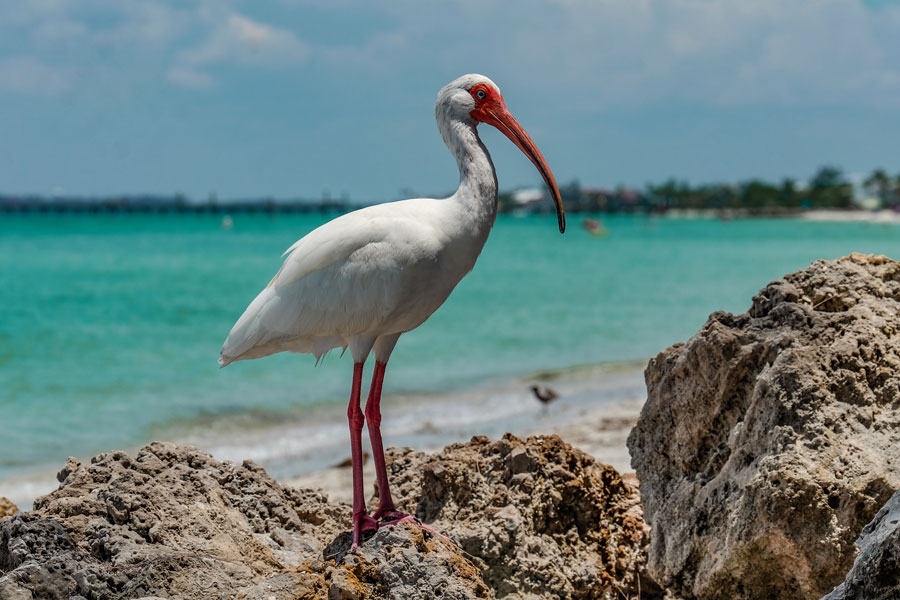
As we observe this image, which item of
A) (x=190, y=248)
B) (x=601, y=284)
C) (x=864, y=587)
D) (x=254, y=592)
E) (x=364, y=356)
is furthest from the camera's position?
(x=190, y=248)

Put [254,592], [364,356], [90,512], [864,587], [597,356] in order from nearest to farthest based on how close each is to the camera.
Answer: [864,587] → [254,592] → [90,512] → [364,356] → [597,356]

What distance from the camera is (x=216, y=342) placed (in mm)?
19000

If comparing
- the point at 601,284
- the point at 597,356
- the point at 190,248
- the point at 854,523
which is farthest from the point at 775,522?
the point at 190,248

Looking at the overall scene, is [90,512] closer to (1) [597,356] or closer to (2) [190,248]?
(1) [597,356]

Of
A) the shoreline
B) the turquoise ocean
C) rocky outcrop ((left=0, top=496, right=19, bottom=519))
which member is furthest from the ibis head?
the turquoise ocean

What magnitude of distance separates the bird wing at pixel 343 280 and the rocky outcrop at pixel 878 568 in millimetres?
2349

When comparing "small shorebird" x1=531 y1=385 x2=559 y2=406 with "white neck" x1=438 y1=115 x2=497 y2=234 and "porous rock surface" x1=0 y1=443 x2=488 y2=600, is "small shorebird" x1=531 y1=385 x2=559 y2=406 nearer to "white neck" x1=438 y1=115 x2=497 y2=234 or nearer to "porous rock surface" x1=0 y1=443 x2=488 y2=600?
"porous rock surface" x1=0 y1=443 x2=488 y2=600

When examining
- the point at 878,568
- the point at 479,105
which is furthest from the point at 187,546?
the point at 878,568

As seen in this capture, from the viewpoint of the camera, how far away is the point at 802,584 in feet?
12.5

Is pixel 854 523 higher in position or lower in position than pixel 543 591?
higher

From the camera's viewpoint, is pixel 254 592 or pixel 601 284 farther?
pixel 601 284

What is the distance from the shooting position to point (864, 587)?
102 inches

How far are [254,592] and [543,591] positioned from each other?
58.2 inches

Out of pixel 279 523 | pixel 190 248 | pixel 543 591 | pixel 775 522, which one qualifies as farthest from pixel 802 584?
pixel 190 248
